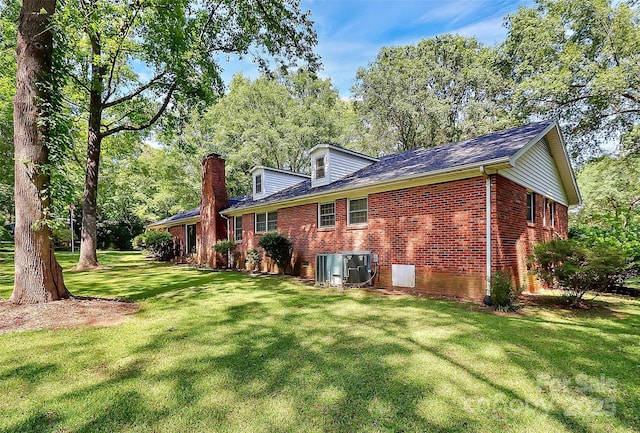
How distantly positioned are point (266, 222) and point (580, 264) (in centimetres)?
1160

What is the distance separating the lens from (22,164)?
5938mm

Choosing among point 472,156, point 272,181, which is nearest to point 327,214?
point 472,156

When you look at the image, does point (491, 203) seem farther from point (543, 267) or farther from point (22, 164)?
point (22, 164)

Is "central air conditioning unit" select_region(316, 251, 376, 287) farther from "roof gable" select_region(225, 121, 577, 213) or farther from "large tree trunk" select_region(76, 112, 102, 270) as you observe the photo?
"large tree trunk" select_region(76, 112, 102, 270)

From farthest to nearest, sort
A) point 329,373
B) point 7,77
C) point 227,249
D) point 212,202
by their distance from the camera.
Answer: point 212,202 < point 227,249 < point 7,77 < point 329,373

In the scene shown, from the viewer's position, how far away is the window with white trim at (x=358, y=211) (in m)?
10.1

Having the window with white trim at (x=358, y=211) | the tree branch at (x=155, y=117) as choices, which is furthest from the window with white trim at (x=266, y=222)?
the tree branch at (x=155, y=117)

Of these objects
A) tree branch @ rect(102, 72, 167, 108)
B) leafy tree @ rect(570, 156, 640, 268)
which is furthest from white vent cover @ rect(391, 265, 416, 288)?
tree branch @ rect(102, 72, 167, 108)

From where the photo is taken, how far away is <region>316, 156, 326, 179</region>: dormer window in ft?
41.7

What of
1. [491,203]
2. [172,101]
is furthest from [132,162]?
[491,203]

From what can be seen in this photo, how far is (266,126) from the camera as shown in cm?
2544

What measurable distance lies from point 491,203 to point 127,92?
59.2 ft

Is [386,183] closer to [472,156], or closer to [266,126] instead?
[472,156]

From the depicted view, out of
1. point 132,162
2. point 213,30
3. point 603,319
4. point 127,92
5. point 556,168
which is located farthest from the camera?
point 132,162
